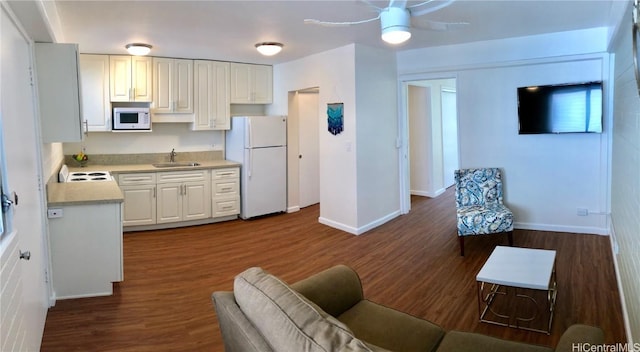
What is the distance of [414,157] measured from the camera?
8039 mm

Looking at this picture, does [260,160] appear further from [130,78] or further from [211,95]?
[130,78]

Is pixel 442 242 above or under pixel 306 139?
under

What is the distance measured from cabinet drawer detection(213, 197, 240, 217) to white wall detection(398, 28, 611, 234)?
3.12 m

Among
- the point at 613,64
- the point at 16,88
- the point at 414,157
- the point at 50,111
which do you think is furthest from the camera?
the point at 414,157

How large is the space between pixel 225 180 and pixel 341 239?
197 cm

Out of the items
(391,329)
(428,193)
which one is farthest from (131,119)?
(428,193)

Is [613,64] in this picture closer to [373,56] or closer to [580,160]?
[580,160]

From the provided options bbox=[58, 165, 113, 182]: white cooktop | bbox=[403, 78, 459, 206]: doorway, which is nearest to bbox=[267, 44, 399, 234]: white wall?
bbox=[403, 78, 459, 206]: doorway

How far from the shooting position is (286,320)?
1.36 m

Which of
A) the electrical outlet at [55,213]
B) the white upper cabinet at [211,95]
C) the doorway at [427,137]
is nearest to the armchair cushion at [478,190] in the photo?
the doorway at [427,137]

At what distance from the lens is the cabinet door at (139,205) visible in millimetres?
5441

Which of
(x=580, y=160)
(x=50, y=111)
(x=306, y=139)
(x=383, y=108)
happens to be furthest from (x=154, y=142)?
(x=580, y=160)

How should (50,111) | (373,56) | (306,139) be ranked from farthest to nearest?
(306,139), (373,56), (50,111)

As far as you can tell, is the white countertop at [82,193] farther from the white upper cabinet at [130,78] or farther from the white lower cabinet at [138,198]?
the white upper cabinet at [130,78]
